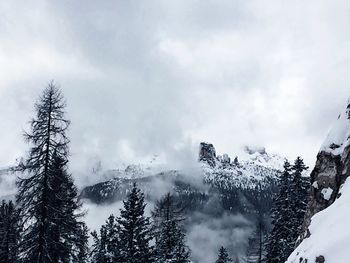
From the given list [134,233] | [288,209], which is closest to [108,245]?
[134,233]

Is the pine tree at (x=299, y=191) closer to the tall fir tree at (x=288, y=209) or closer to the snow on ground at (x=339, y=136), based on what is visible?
the tall fir tree at (x=288, y=209)

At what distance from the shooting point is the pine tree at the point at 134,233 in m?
29.8

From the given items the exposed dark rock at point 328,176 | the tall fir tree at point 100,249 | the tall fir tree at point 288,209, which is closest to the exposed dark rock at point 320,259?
the exposed dark rock at point 328,176

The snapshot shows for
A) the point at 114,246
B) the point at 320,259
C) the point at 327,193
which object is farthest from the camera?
the point at 114,246

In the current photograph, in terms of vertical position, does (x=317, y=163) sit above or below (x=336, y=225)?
above

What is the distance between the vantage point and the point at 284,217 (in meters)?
31.6

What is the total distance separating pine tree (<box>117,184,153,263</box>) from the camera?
29.8 m

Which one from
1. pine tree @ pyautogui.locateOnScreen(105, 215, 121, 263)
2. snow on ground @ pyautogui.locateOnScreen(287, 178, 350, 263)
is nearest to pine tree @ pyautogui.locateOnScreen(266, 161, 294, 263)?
pine tree @ pyautogui.locateOnScreen(105, 215, 121, 263)

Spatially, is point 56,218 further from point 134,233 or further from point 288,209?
point 288,209

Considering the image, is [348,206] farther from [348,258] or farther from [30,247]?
[30,247]

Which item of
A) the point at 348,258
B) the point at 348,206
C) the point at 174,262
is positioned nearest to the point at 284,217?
the point at 174,262

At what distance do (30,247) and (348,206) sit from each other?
659 inches

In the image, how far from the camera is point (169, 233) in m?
32.3

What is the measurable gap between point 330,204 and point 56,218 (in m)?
14.5
